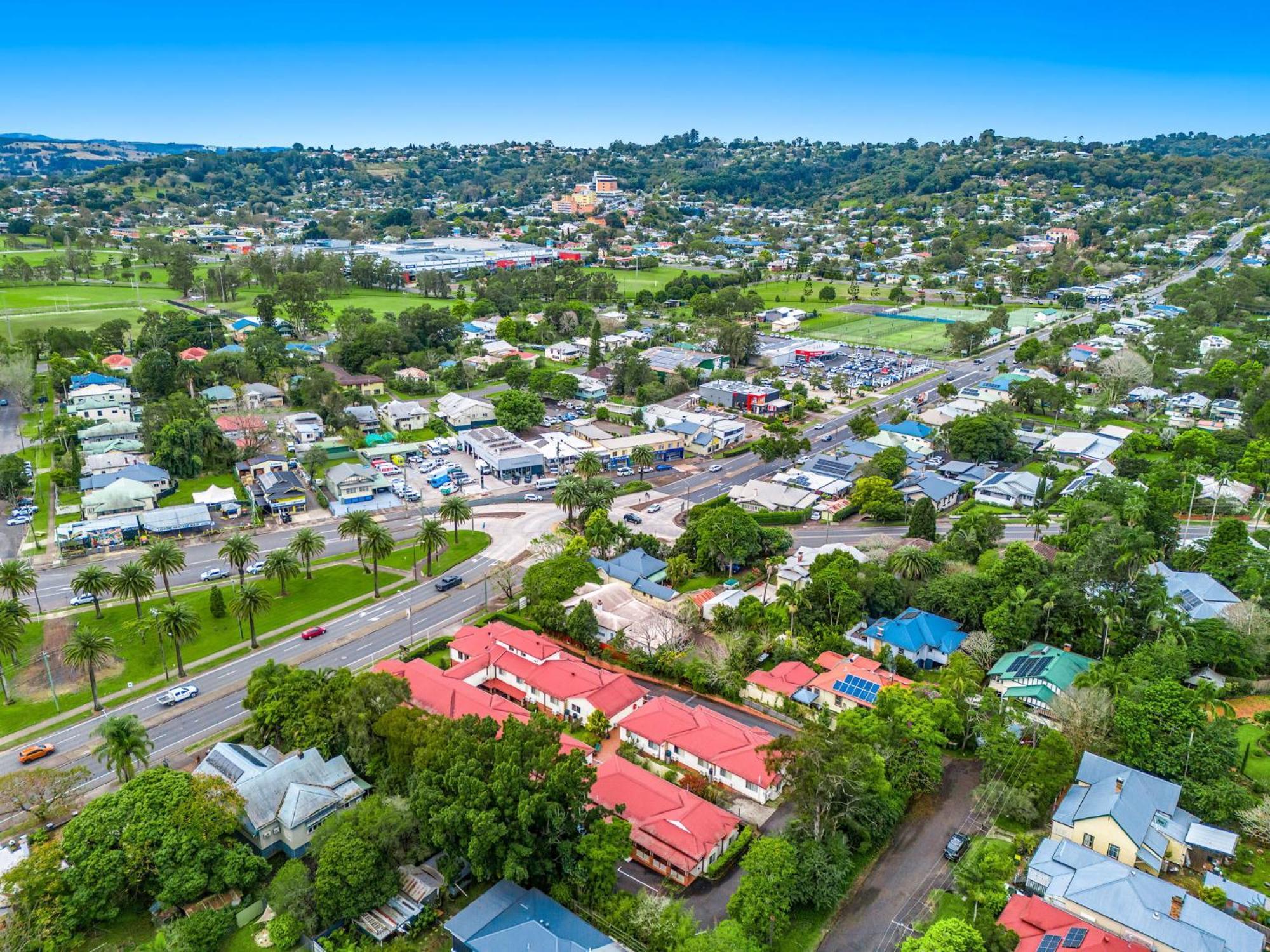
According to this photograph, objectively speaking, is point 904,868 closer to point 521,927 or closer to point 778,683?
point 778,683

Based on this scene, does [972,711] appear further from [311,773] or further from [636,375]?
[636,375]

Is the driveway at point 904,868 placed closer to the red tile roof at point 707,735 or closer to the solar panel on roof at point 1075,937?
the solar panel on roof at point 1075,937

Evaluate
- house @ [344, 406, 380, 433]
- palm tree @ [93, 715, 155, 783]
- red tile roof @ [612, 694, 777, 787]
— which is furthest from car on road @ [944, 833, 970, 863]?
house @ [344, 406, 380, 433]

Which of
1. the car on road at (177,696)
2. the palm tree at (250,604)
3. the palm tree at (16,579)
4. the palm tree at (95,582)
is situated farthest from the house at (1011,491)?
the palm tree at (16,579)

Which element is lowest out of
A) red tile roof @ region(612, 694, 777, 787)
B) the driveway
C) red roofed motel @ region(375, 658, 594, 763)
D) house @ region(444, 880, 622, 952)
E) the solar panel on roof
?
the driveway

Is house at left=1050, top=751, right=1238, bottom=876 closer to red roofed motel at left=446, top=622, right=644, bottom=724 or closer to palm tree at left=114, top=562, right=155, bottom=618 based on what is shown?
red roofed motel at left=446, top=622, right=644, bottom=724

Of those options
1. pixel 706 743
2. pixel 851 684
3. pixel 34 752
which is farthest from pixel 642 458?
pixel 34 752
